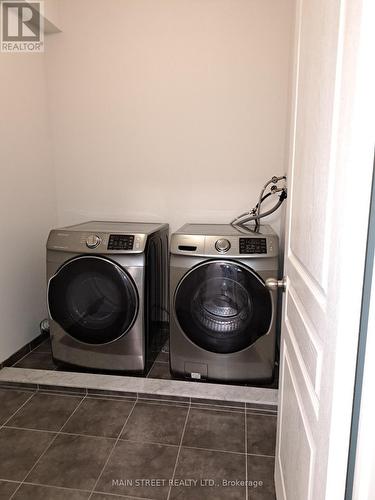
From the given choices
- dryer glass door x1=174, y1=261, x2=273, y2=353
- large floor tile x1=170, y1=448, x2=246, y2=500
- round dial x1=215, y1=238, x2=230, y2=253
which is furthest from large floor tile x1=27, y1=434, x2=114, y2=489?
round dial x1=215, y1=238, x2=230, y2=253

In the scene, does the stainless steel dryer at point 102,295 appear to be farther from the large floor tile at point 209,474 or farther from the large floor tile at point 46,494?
the large floor tile at point 46,494

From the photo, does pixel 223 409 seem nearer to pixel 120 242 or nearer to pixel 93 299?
pixel 93 299

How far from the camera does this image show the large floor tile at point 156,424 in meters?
1.66

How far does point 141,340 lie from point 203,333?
14.5 inches

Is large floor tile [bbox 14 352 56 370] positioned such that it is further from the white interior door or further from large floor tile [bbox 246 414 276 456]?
the white interior door

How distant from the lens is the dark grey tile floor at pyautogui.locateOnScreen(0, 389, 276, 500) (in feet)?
4.53

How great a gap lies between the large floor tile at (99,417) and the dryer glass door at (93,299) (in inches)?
13.5

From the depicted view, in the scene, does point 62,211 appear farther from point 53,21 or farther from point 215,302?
point 215,302

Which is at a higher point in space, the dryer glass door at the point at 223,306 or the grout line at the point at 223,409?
the dryer glass door at the point at 223,306

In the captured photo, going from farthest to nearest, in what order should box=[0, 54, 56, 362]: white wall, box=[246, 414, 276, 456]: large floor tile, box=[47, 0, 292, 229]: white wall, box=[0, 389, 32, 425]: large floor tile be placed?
box=[47, 0, 292, 229]: white wall < box=[0, 54, 56, 362]: white wall < box=[0, 389, 32, 425]: large floor tile < box=[246, 414, 276, 456]: large floor tile

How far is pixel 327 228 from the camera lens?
70 cm

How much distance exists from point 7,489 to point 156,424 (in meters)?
0.66

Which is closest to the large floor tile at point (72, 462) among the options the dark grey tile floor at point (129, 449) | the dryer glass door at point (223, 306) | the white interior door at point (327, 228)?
the dark grey tile floor at point (129, 449)

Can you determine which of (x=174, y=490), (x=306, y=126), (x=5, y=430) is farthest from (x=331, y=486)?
(x=5, y=430)
